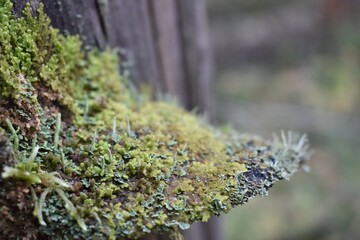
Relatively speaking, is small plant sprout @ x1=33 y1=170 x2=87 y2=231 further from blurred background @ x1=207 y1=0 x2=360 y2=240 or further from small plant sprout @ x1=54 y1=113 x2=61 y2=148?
blurred background @ x1=207 y1=0 x2=360 y2=240

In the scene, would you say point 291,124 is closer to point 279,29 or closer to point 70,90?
point 279,29

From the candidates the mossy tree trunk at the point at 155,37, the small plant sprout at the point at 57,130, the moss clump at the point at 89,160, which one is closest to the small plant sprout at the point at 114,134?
the moss clump at the point at 89,160

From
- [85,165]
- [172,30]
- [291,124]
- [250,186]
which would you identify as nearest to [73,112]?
[85,165]

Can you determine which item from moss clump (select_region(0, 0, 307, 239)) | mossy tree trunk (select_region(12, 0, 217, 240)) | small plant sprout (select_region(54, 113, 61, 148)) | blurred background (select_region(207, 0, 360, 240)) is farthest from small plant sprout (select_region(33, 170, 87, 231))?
blurred background (select_region(207, 0, 360, 240))

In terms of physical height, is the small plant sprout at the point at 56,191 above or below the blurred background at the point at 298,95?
below

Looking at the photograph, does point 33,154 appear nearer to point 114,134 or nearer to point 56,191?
point 56,191

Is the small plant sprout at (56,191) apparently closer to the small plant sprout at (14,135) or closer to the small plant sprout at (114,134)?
the small plant sprout at (14,135)

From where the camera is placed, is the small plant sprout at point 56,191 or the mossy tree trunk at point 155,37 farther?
the mossy tree trunk at point 155,37
